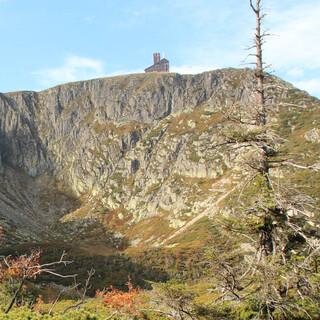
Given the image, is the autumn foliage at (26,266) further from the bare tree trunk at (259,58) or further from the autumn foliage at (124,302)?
the bare tree trunk at (259,58)

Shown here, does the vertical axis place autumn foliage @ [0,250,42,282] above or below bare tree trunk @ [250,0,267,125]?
below

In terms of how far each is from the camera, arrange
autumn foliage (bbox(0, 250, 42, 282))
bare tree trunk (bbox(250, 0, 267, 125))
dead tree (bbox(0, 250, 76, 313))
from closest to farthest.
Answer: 1. bare tree trunk (bbox(250, 0, 267, 125))
2. dead tree (bbox(0, 250, 76, 313))
3. autumn foliage (bbox(0, 250, 42, 282))

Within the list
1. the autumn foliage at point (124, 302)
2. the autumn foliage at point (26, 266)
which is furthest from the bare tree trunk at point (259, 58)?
the autumn foliage at point (26, 266)

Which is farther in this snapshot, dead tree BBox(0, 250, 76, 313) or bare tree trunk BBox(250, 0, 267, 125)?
dead tree BBox(0, 250, 76, 313)

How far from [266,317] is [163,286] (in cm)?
374

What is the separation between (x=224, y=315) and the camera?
1678 cm

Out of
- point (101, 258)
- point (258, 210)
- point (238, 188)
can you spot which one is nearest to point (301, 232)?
point (258, 210)

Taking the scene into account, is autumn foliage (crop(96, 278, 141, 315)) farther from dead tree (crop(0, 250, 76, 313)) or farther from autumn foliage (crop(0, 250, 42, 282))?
autumn foliage (crop(0, 250, 42, 282))

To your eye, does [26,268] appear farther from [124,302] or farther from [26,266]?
[124,302]

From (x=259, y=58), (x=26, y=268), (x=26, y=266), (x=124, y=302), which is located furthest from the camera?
(x=124, y=302)

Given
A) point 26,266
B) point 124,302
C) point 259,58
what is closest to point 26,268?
point 26,266

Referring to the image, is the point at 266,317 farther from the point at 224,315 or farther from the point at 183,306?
the point at 183,306

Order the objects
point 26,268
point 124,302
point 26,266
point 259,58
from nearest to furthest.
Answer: point 259,58, point 26,266, point 26,268, point 124,302

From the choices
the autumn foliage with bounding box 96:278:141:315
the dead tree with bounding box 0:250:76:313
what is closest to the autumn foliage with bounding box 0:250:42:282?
the dead tree with bounding box 0:250:76:313
